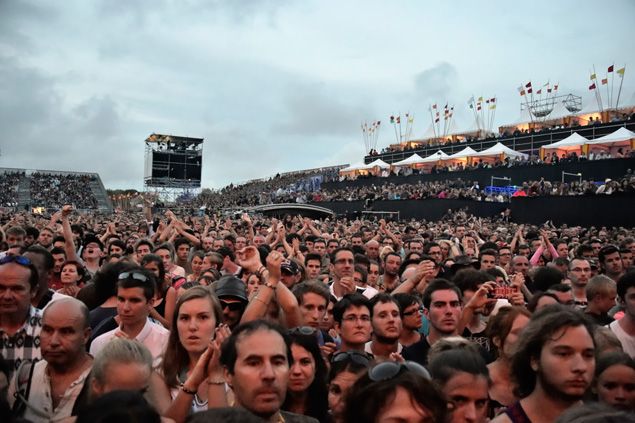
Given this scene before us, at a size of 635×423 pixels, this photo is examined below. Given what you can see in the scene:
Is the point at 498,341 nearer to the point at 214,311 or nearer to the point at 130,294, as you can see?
the point at 214,311

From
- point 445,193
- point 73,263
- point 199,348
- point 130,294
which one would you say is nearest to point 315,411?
point 199,348

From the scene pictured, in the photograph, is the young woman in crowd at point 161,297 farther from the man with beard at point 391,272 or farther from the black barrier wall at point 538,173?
the black barrier wall at point 538,173

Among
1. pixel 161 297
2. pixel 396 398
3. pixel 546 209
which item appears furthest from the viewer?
pixel 546 209

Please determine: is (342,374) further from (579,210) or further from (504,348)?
(579,210)

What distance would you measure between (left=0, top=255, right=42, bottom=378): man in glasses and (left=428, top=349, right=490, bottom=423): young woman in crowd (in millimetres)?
2632

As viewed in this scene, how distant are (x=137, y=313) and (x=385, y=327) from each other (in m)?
2.00

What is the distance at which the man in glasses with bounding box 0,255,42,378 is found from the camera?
11.5 feet

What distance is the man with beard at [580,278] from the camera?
6.59m

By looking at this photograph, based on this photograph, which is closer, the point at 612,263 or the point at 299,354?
the point at 299,354

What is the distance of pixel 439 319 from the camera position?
445 cm

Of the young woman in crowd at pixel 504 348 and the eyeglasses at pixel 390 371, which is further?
the young woman in crowd at pixel 504 348

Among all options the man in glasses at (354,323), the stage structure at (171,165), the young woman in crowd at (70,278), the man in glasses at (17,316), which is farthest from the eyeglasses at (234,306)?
the stage structure at (171,165)

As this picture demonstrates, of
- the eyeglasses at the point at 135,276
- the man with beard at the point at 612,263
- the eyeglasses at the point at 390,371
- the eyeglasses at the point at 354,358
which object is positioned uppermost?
Answer: the eyeglasses at the point at 135,276

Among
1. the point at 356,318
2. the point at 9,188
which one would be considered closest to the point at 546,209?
the point at 356,318
